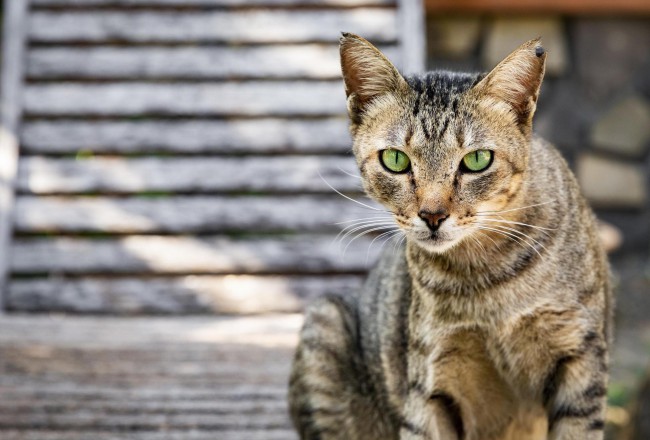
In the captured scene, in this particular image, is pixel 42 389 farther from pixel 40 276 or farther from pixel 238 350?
pixel 40 276

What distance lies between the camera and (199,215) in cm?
512

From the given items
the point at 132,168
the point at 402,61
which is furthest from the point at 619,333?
the point at 132,168

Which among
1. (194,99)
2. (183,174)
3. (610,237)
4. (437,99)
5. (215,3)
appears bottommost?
(610,237)

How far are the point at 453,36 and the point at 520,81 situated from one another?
11.9 feet

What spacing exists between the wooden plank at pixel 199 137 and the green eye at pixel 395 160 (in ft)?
8.09

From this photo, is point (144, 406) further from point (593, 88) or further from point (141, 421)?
point (593, 88)

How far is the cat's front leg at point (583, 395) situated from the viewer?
2611 millimetres

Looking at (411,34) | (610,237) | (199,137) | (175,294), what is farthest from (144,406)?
(610,237)

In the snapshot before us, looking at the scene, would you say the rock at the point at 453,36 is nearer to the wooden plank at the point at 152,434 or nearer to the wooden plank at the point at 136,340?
the wooden plank at the point at 136,340

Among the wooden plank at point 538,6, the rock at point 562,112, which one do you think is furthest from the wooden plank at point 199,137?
the rock at point 562,112

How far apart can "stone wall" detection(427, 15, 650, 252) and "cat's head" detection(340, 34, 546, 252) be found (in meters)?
3.44

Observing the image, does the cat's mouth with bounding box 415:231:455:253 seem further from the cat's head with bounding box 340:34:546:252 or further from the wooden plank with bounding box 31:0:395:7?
the wooden plank with bounding box 31:0:395:7

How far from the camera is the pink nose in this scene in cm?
255

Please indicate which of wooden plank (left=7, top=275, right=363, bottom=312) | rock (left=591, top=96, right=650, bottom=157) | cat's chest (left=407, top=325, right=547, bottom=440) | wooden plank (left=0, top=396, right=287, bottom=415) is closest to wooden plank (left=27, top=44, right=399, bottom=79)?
wooden plank (left=7, top=275, right=363, bottom=312)
